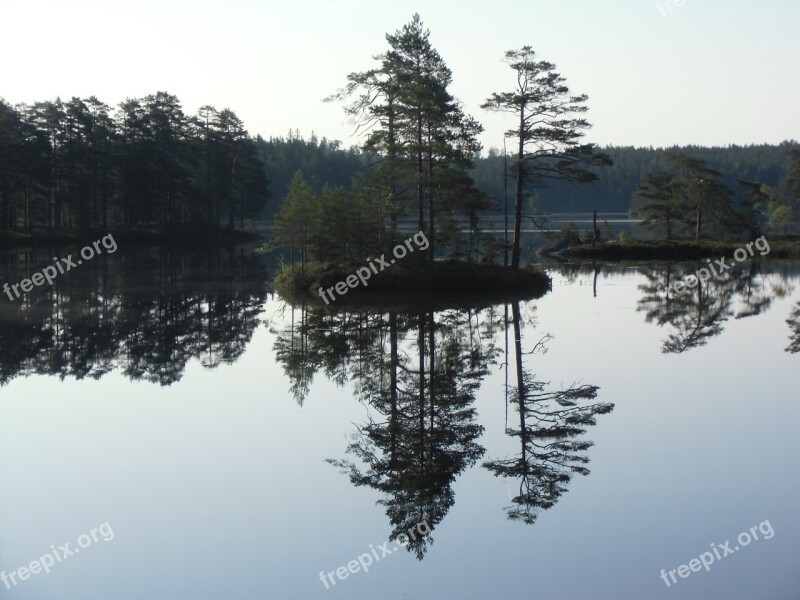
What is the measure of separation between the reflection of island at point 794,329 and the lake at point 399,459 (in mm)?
395

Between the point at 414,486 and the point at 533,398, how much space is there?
6.09 meters

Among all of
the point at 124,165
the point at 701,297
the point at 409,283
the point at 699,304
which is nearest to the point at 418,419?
the point at 409,283

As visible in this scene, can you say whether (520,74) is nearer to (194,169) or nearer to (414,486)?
(414,486)

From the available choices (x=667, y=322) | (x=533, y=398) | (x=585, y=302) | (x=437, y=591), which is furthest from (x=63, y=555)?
(x=585, y=302)

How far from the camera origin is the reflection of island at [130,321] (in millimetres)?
21734

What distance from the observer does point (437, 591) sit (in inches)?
375

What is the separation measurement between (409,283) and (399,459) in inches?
968

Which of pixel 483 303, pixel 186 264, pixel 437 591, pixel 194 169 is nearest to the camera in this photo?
pixel 437 591

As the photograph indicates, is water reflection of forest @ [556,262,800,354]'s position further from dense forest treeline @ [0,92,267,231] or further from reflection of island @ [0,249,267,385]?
dense forest treeline @ [0,92,267,231]

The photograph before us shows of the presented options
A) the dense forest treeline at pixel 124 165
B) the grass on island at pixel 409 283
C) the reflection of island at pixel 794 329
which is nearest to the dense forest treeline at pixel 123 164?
the dense forest treeline at pixel 124 165

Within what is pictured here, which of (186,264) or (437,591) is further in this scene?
(186,264)

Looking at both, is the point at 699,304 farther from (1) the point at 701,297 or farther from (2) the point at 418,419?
(2) the point at 418,419

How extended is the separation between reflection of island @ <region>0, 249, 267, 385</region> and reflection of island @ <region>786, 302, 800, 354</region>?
53.0ft

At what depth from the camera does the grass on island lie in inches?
1490
